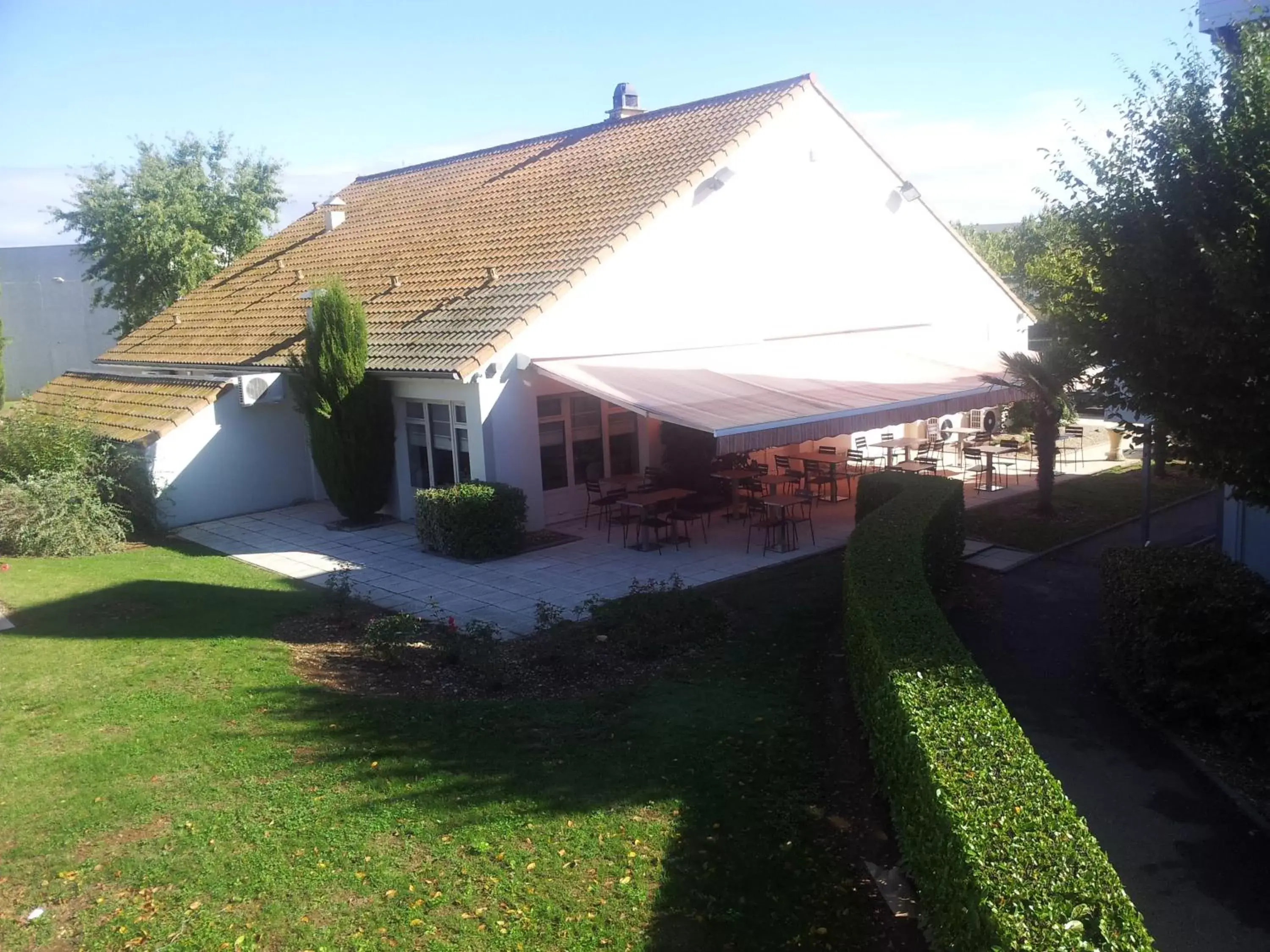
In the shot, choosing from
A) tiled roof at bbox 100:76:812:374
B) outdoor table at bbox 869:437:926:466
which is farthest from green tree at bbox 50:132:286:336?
outdoor table at bbox 869:437:926:466

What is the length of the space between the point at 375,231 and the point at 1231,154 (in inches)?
862

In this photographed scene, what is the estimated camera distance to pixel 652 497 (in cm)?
1728

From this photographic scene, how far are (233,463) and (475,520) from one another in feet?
24.0

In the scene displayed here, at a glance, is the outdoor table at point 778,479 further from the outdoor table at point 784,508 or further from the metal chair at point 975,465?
the metal chair at point 975,465

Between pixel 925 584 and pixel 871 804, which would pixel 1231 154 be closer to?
pixel 925 584

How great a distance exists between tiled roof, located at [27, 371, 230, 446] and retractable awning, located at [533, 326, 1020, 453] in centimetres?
790

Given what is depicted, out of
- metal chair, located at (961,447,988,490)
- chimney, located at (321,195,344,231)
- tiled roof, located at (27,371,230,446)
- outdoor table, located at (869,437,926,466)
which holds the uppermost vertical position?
chimney, located at (321,195,344,231)

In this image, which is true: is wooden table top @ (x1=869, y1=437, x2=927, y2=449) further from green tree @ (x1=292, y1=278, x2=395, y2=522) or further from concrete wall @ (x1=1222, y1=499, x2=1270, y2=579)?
green tree @ (x1=292, y1=278, x2=395, y2=522)

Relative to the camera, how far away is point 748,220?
20.9 metres

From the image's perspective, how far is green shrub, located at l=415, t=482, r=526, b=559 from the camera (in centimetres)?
1648

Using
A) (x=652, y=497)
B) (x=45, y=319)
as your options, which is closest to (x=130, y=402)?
(x=652, y=497)

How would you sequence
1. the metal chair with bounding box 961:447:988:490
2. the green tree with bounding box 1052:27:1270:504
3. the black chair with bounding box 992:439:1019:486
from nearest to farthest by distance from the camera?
1. the green tree with bounding box 1052:27:1270:504
2. the metal chair with bounding box 961:447:988:490
3. the black chair with bounding box 992:439:1019:486

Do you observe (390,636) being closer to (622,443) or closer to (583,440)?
(583,440)

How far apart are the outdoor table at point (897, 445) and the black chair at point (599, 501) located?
6.64 m
